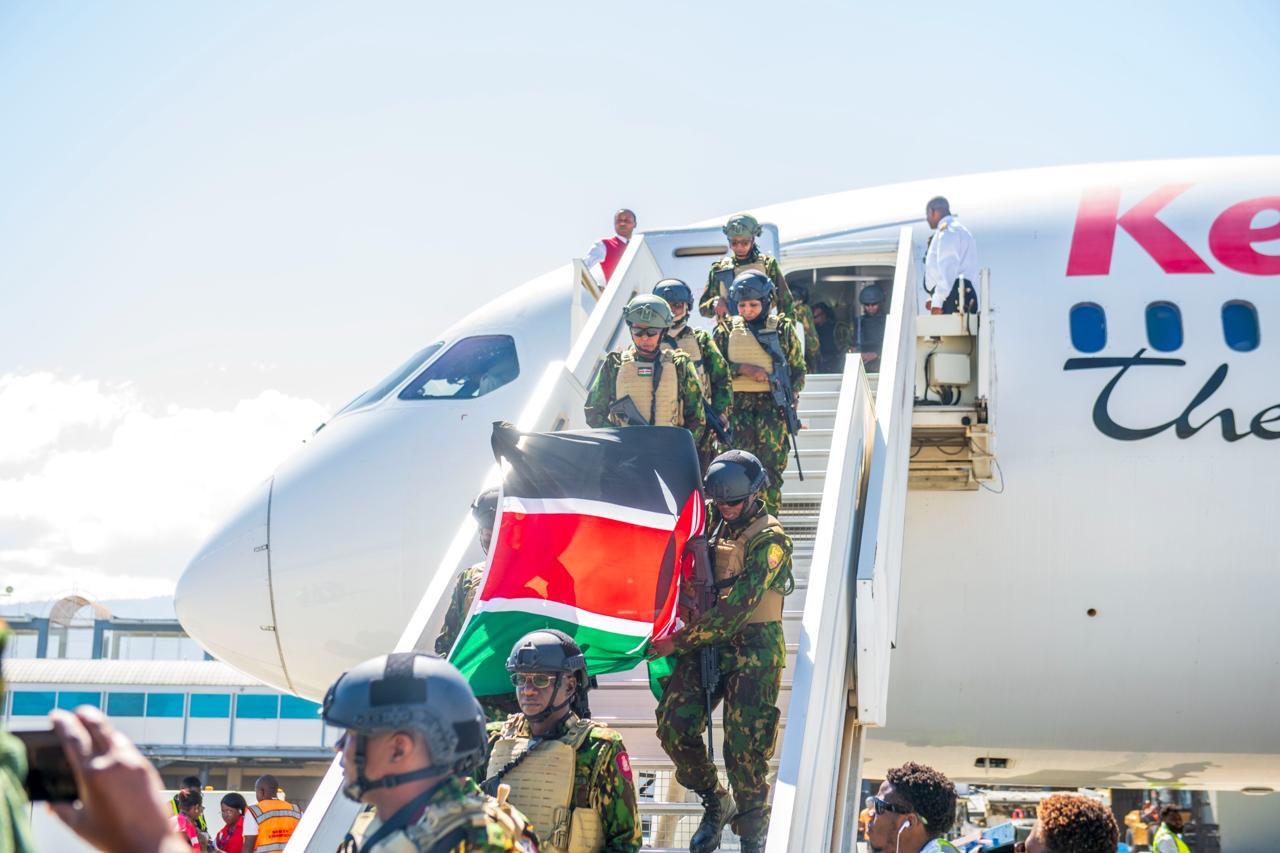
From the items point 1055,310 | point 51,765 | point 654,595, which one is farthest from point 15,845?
point 1055,310

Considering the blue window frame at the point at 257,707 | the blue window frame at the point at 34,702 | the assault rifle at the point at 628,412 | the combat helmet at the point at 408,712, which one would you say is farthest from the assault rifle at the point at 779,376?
the blue window frame at the point at 34,702

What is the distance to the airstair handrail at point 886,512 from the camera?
591 cm

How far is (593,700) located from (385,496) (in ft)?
9.16

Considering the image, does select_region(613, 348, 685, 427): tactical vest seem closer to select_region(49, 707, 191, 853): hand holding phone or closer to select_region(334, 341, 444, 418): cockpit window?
select_region(334, 341, 444, 418): cockpit window

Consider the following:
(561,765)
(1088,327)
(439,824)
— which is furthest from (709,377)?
(439,824)

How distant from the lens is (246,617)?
8781 millimetres

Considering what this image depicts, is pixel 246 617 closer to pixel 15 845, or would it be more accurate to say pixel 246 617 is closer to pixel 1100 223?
pixel 1100 223

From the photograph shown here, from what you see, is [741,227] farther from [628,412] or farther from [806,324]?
[628,412]

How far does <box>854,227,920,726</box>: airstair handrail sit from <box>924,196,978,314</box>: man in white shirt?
0.32m

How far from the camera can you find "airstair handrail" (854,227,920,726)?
5.91 meters

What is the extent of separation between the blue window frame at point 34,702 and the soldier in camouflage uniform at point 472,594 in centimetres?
3787

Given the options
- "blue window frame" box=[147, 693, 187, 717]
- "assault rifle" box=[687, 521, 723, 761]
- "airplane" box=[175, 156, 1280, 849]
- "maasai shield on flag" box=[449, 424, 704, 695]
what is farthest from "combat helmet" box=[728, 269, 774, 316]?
"blue window frame" box=[147, 693, 187, 717]

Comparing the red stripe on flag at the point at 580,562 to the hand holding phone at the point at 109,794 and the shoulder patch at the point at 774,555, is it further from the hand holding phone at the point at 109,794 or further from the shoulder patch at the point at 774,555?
the hand holding phone at the point at 109,794

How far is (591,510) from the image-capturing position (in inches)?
233
